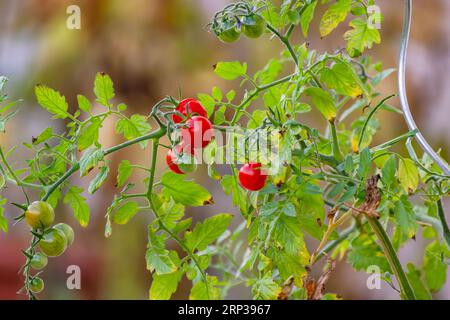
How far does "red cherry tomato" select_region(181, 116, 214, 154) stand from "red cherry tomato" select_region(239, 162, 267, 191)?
49 millimetres

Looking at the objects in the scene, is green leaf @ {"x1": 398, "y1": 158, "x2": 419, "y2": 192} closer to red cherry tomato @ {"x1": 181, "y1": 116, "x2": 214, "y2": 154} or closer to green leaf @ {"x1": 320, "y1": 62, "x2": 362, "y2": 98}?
green leaf @ {"x1": 320, "y1": 62, "x2": 362, "y2": 98}

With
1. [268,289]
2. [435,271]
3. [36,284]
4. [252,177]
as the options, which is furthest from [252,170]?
[435,271]

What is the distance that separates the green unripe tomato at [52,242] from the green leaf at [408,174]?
1.10 feet

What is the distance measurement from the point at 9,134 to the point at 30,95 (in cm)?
24

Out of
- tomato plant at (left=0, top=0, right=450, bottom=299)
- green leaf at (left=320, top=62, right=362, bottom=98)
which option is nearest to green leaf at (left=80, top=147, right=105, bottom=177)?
tomato plant at (left=0, top=0, right=450, bottom=299)

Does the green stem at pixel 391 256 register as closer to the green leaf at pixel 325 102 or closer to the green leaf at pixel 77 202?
the green leaf at pixel 325 102

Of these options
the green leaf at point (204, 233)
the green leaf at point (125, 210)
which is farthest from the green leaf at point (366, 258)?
the green leaf at point (125, 210)

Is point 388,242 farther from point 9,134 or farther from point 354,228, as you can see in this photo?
point 9,134

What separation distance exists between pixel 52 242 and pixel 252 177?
0.65 ft

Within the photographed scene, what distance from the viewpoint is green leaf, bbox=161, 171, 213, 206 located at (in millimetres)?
618

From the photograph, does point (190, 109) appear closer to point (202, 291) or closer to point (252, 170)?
point (252, 170)

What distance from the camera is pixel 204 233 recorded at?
0.67m

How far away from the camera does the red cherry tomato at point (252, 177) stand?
605 millimetres

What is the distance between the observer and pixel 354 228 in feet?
2.76
